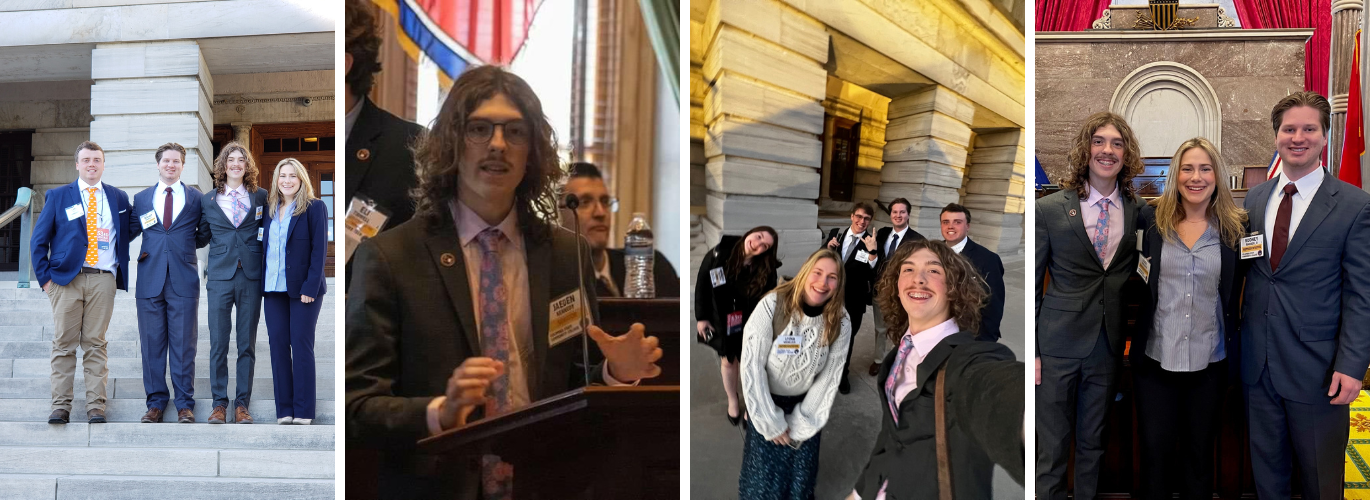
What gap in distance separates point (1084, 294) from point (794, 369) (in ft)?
3.52

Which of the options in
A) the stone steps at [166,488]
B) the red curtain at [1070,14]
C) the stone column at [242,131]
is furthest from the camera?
the stone column at [242,131]

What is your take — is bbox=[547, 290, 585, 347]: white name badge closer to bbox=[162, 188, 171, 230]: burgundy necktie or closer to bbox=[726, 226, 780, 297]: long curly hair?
bbox=[726, 226, 780, 297]: long curly hair

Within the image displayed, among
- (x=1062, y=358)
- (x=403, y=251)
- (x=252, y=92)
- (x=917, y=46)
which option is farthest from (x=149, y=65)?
(x=1062, y=358)

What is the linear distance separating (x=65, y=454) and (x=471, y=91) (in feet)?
8.69

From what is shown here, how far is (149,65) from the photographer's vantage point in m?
5.79

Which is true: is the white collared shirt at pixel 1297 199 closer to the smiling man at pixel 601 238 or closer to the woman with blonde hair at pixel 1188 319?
the woman with blonde hair at pixel 1188 319

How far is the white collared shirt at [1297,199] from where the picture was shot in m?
2.70

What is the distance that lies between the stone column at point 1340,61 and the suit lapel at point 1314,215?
2.61 m

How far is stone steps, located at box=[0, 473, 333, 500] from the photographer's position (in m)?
3.38

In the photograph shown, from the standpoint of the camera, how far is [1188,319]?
2.73 m

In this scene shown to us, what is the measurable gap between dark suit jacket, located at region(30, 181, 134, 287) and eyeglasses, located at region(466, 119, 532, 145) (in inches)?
90.1

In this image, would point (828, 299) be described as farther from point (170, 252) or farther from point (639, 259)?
point (170, 252)

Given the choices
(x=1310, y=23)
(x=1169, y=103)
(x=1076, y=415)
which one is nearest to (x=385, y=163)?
(x=1076, y=415)

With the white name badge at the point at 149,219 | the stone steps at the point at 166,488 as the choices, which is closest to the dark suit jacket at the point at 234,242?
the white name badge at the point at 149,219
